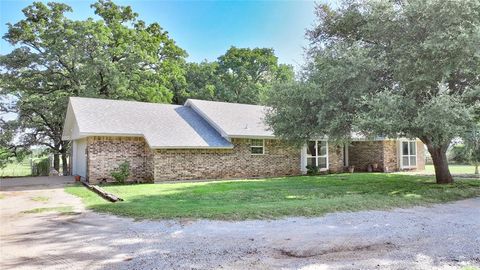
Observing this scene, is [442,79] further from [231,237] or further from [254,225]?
[231,237]

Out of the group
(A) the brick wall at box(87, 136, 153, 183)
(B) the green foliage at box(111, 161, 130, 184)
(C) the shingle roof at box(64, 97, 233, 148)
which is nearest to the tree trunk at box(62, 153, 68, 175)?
(C) the shingle roof at box(64, 97, 233, 148)

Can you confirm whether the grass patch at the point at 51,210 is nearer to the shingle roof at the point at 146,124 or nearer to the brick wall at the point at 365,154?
the shingle roof at the point at 146,124

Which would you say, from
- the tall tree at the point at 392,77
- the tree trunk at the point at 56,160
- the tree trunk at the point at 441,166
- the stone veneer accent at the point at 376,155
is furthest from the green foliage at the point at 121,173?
the stone veneer accent at the point at 376,155

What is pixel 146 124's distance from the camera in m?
18.3

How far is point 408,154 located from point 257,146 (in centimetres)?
1200

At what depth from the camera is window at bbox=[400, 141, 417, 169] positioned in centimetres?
2489

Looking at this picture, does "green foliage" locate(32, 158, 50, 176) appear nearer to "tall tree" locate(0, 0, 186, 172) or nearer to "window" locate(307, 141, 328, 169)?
"tall tree" locate(0, 0, 186, 172)

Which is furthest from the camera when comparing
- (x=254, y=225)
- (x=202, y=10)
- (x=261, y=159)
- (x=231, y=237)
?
(x=261, y=159)

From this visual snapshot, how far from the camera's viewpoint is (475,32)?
1077 centimetres

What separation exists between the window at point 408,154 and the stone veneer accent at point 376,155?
23.2 inches

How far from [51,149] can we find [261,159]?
57.0 ft

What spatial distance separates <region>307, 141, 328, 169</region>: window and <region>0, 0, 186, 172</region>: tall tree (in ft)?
41.4

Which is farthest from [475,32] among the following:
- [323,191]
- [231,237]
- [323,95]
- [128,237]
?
[128,237]

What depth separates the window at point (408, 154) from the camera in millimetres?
24891
